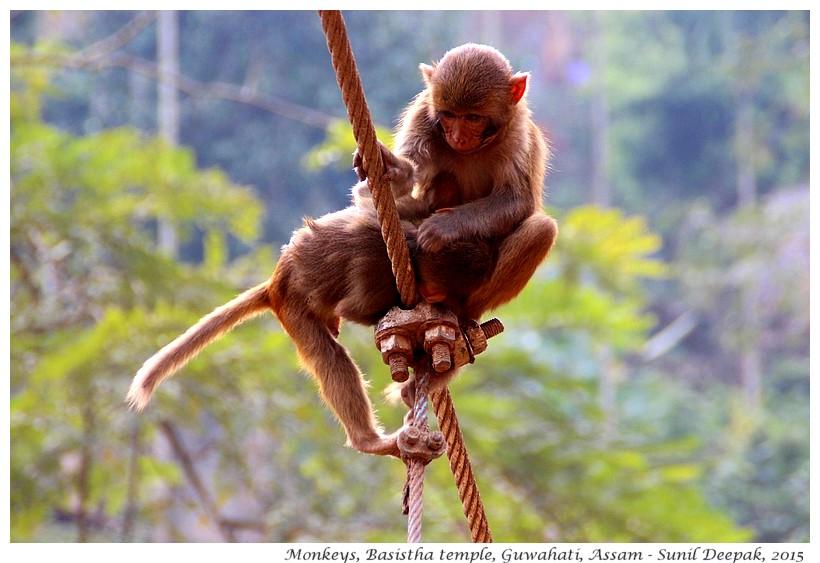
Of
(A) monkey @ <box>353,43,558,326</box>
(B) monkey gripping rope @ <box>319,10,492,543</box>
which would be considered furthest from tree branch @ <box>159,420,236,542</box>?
(A) monkey @ <box>353,43,558,326</box>

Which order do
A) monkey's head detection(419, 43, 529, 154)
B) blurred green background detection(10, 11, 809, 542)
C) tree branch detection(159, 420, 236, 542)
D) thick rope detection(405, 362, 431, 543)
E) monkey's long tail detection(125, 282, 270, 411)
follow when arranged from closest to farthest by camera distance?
thick rope detection(405, 362, 431, 543), monkey's head detection(419, 43, 529, 154), monkey's long tail detection(125, 282, 270, 411), blurred green background detection(10, 11, 809, 542), tree branch detection(159, 420, 236, 542)

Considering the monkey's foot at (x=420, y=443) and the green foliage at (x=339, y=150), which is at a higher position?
the green foliage at (x=339, y=150)

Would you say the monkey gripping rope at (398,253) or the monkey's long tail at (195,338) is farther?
the monkey's long tail at (195,338)

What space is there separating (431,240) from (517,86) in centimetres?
82

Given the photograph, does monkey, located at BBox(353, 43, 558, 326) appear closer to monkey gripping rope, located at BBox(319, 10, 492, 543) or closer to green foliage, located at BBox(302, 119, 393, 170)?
monkey gripping rope, located at BBox(319, 10, 492, 543)

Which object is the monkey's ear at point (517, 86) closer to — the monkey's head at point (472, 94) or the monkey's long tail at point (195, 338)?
the monkey's head at point (472, 94)

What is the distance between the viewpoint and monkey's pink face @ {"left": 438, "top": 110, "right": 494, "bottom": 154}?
4.55 meters

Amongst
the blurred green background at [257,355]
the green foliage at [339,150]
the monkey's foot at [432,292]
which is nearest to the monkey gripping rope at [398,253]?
the monkey's foot at [432,292]

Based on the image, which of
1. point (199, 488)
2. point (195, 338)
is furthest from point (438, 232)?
point (199, 488)

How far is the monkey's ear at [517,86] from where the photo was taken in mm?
4641

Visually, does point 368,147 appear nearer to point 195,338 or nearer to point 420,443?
point 420,443

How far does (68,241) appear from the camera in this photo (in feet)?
38.3

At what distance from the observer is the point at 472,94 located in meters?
4.49

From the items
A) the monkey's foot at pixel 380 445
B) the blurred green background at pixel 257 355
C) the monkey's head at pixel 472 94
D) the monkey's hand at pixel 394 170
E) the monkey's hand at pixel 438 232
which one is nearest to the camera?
the monkey's hand at pixel 394 170
